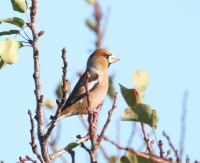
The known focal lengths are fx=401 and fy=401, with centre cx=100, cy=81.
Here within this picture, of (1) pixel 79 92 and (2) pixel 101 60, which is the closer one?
(1) pixel 79 92

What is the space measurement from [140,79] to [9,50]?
3.44ft

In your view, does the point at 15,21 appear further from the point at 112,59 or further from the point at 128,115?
the point at 112,59

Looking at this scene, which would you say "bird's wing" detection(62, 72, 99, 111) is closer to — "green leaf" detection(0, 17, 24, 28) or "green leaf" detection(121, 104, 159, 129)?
"green leaf" detection(0, 17, 24, 28)

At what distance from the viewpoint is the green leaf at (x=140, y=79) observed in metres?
2.44

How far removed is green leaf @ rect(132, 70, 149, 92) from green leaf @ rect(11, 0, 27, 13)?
1.15 metres

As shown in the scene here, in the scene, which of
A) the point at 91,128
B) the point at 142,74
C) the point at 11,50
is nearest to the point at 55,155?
the point at 91,128

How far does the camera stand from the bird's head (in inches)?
230

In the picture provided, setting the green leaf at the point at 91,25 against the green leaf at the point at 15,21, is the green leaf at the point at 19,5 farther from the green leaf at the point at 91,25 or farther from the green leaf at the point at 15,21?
the green leaf at the point at 91,25

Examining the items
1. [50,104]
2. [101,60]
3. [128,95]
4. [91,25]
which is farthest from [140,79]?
[101,60]

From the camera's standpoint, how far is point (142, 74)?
8.18ft

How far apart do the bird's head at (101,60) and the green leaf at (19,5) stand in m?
2.77

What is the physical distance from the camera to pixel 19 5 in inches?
123

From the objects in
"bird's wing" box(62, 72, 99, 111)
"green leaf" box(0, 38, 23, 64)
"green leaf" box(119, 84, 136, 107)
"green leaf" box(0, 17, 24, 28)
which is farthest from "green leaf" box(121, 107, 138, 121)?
"bird's wing" box(62, 72, 99, 111)

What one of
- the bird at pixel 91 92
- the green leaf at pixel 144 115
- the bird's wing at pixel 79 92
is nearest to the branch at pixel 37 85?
the green leaf at pixel 144 115
